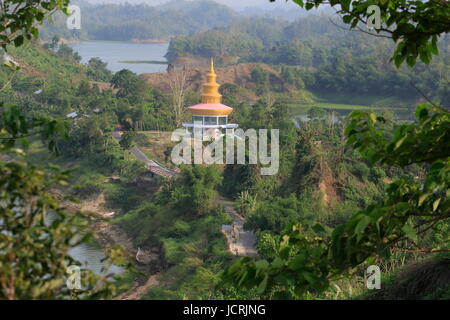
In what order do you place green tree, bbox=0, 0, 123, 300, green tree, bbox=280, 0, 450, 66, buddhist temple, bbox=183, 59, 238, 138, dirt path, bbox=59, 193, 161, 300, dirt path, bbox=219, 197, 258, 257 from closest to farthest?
green tree, bbox=0, 0, 123, 300
green tree, bbox=280, 0, 450, 66
dirt path, bbox=219, 197, 258, 257
dirt path, bbox=59, 193, 161, 300
buddhist temple, bbox=183, 59, 238, 138

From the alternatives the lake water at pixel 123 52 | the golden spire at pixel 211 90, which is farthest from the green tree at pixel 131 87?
the lake water at pixel 123 52

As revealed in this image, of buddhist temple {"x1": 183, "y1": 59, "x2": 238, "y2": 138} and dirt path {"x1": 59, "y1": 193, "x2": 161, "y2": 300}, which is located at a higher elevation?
buddhist temple {"x1": 183, "y1": 59, "x2": 238, "y2": 138}

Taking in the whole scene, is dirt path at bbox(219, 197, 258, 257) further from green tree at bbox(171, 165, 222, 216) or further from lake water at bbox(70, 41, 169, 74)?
lake water at bbox(70, 41, 169, 74)

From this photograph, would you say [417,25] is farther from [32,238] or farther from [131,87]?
[131,87]

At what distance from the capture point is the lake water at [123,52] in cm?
7481

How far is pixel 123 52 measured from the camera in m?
102

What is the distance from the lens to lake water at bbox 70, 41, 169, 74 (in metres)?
74.8

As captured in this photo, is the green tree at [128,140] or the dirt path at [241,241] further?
the green tree at [128,140]

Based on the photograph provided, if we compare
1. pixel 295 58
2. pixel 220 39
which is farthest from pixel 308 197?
pixel 220 39

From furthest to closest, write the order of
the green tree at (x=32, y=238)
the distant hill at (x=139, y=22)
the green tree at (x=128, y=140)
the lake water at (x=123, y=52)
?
the distant hill at (x=139, y=22)
the lake water at (x=123, y=52)
the green tree at (x=128, y=140)
the green tree at (x=32, y=238)

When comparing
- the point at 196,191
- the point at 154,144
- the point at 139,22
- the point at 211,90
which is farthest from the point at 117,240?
the point at 139,22

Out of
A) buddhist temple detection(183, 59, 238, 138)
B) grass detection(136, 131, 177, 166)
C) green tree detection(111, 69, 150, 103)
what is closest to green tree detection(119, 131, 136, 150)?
grass detection(136, 131, 177, 166)

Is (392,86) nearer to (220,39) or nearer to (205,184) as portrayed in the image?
(205,184)

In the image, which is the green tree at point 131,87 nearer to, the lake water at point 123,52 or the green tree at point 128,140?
the green tree at point 128,140
